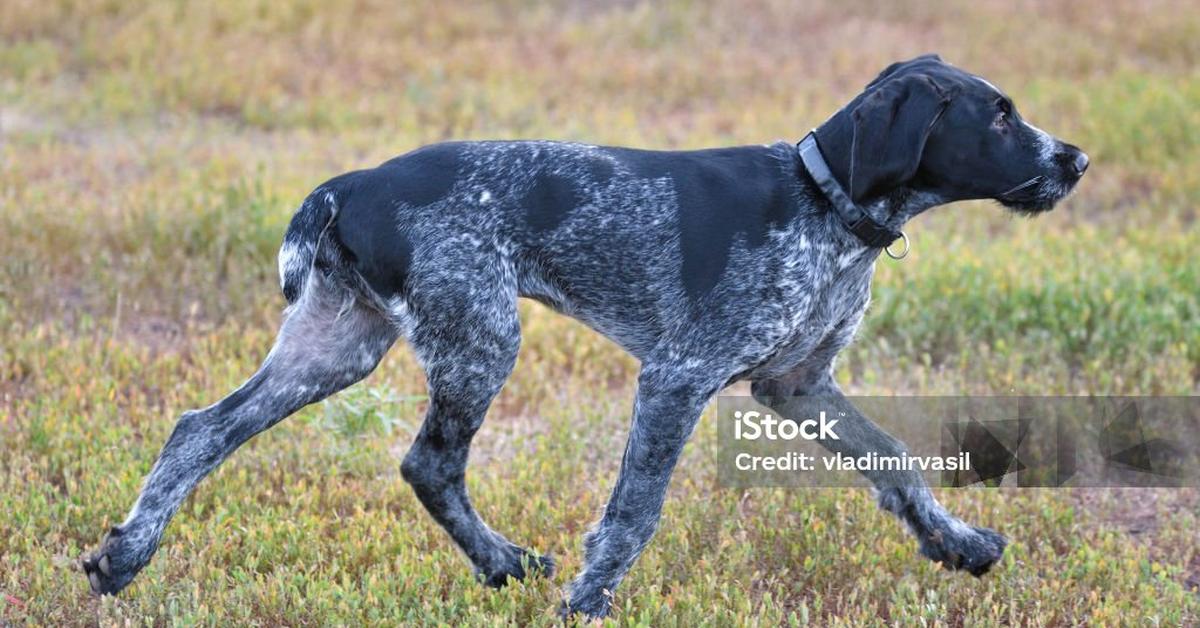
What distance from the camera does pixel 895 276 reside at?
347 inches

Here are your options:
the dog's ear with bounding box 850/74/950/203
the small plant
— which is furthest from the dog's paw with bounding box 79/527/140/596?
the dog's ear with bounding box 850/74/950/203

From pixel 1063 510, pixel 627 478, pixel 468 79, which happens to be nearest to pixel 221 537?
pixel 627 478

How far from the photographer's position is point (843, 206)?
514 cm

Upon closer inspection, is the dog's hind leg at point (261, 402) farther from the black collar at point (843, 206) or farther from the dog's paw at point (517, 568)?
the black collar at point (843, 206)

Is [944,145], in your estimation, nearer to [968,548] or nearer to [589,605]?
[968,548]

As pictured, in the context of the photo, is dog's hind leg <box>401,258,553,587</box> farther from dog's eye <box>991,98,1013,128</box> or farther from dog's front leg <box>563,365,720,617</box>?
dog's eye <box>991,98,1013,128</box>

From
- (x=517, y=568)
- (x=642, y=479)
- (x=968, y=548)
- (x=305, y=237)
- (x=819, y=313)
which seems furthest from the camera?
(x=968, y=548)

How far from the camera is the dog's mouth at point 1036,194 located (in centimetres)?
519

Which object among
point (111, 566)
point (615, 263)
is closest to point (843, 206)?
point (615, 263)

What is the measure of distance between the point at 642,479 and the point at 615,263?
765 mm

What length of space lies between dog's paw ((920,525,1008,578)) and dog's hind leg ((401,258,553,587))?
1.79 meters

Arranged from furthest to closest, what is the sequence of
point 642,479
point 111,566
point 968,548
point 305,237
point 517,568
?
point 968,548, point 517,568, point 305,237, point 642,479, point 111,566

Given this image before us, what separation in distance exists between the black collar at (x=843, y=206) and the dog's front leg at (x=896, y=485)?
0.71 meters

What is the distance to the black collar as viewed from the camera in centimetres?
514
